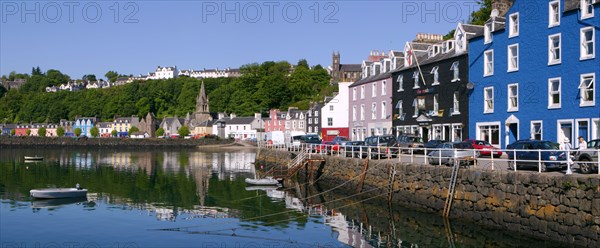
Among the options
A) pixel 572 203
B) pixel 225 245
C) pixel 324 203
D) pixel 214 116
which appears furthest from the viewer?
pixel 214 116

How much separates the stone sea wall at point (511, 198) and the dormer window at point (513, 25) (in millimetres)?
14159

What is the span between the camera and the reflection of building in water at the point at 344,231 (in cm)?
2314

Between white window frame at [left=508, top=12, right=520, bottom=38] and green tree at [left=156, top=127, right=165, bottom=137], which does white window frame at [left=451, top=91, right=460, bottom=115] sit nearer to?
white window frame at [left=508, top=12, right=520, bottom=38]

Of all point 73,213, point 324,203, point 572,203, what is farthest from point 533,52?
point 73,213

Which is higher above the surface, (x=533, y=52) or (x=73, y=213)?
(x=533, y=52)

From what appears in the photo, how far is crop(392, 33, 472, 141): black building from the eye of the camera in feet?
153

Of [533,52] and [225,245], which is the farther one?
[533,52]

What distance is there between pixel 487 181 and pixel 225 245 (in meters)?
10.4

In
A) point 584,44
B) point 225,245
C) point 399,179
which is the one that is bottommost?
point 225,245

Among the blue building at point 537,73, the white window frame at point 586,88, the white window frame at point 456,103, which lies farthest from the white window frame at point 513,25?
the white window frame at point 456,103

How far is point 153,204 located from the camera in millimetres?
34219

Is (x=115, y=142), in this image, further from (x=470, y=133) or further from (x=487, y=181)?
(x=487, y=181)

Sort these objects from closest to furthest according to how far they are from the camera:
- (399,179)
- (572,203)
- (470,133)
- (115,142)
Answer: 1. (572,203)
2. (399,179)
3. (470,133)
4. (115,142)

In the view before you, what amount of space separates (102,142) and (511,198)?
13137 cm
